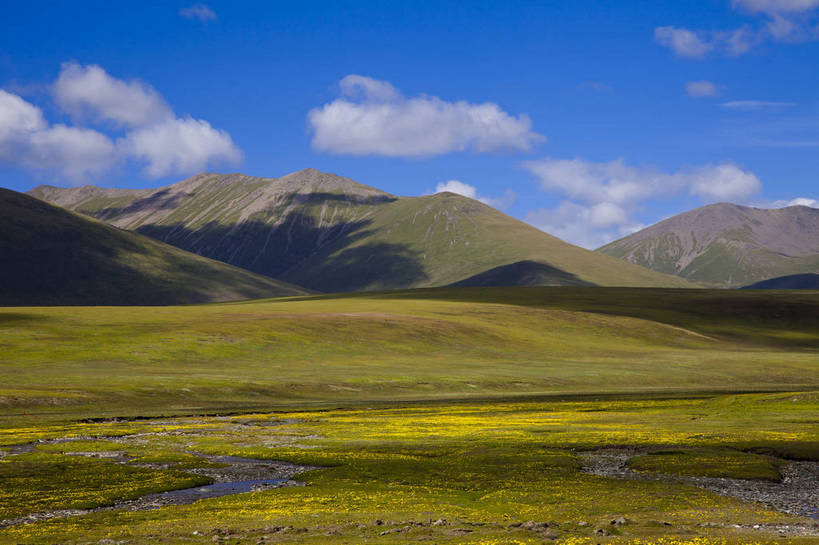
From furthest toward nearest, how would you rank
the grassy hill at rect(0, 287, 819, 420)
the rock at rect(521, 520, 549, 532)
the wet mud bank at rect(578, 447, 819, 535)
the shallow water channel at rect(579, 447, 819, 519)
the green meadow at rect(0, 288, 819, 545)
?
the grassy hill at rect(0, 287, 819, 420)
the shallow water channel at rect(579, 447, 819, 519)
the wet mud bank at rect(578, 447, 819, 535)
the green meadow at rect(0, 288, 819, 545)
the rock at rect(521, 520, 549, 532)

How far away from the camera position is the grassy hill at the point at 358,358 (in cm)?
9412

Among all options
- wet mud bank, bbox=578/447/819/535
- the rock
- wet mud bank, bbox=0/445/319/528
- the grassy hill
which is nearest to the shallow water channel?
wet mud bank, bbox=578/447/819/535

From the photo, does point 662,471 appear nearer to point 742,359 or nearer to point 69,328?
point 742,359

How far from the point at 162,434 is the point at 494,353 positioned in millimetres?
91215

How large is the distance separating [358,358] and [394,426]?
66.6m

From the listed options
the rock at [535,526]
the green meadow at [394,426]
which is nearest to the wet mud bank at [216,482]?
the green meadow at [394,426]

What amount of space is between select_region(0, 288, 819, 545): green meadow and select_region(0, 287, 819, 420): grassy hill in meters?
0.65

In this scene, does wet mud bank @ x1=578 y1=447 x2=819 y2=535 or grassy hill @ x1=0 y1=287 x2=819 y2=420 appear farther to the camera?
grassy hill @ x1=0 y1=287 x2=819 y2=420

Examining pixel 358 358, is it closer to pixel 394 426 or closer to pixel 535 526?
pixel 394 426

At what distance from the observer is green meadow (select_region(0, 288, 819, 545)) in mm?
32312

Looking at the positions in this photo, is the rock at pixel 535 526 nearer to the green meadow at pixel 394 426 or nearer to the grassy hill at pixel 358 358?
the green meadow at pixel 394 426

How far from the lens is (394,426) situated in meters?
66.8

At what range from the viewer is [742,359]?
138 m

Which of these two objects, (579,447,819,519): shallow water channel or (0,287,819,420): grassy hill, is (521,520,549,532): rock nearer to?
(579,447,819,519): shallow water channel
